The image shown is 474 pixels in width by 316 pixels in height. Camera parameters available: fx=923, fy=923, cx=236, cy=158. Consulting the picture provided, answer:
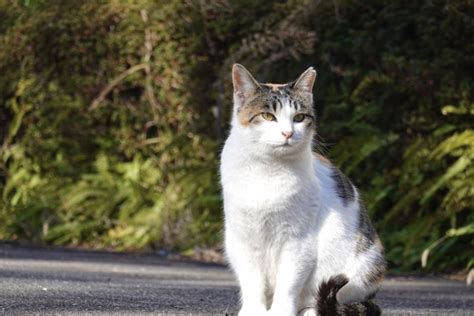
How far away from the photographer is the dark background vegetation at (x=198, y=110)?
347 inches

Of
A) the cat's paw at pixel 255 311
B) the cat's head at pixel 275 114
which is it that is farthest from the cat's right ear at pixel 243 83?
the cat's paw at pixel 255 311

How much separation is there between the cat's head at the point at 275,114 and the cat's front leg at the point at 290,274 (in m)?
0.47

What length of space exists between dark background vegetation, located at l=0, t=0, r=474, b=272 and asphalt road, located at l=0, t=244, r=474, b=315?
1.13 metres

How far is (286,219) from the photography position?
14.1 ft

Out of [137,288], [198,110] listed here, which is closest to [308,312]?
[137,288]

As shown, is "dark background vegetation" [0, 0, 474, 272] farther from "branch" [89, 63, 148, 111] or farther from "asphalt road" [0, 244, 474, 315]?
"asphalt road" [0, 244, 474, 315]

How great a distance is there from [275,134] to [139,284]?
8.27ft

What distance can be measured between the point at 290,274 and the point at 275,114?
78cm

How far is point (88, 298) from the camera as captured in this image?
5.28 m

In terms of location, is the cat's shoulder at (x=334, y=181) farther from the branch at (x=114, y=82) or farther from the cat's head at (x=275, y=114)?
the branch at (x=114, y=82)

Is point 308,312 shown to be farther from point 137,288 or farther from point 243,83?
point 137,288

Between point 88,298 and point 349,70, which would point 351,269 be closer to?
→ point 88,298

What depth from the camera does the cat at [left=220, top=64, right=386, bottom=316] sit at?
4324 mm

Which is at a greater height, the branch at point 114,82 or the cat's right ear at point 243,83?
the branch at point 114,82
